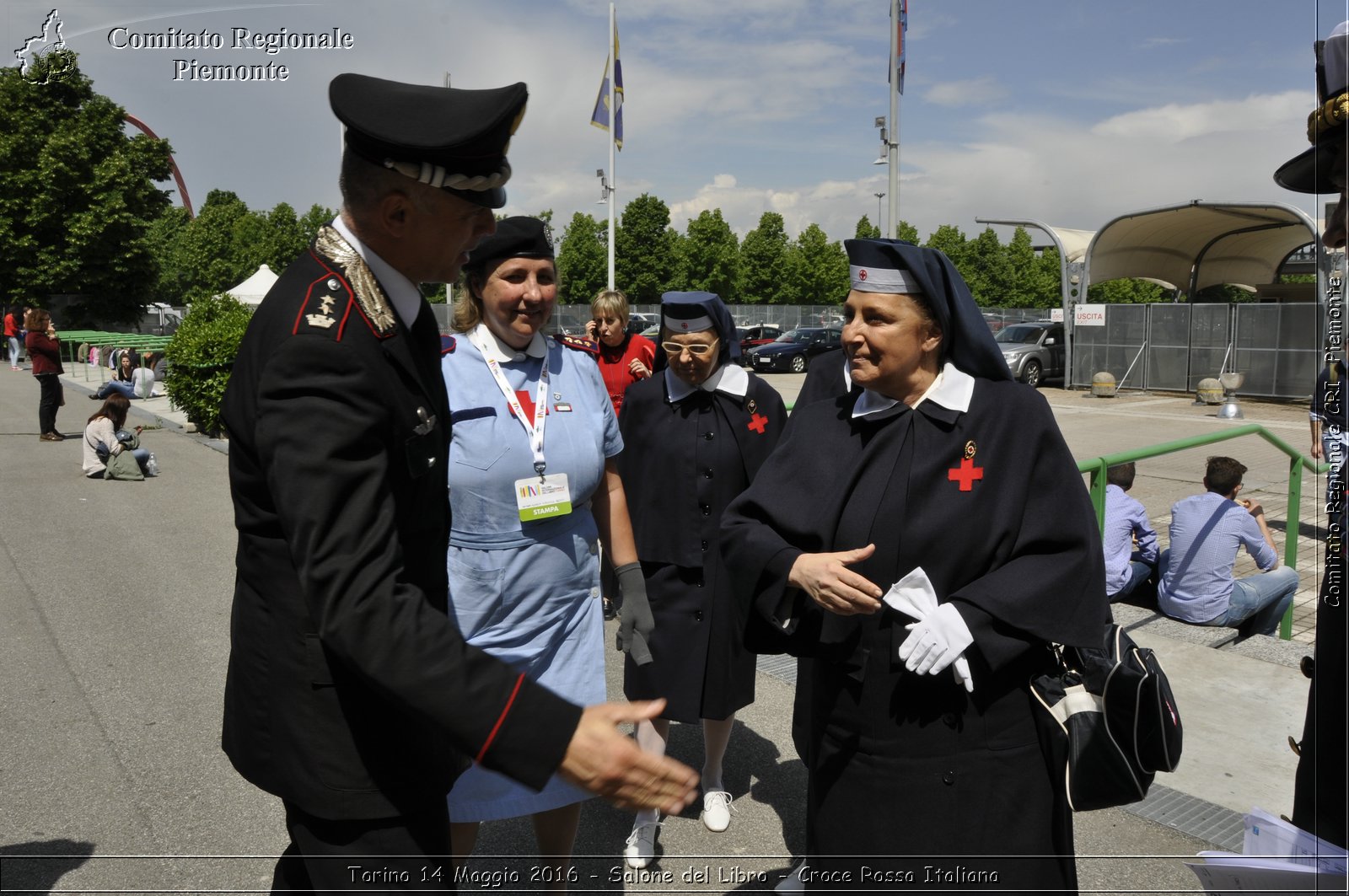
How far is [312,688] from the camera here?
1855 mm

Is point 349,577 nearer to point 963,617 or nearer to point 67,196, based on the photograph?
point 963,617

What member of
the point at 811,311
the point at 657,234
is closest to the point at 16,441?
the point at 657,234

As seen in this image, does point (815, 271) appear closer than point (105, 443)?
No

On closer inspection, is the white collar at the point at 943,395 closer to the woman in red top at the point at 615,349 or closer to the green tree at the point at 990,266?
the woman in red top at the point at 615,349

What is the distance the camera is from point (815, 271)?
6084 centimetres

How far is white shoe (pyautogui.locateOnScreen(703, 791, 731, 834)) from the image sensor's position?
13.1ft

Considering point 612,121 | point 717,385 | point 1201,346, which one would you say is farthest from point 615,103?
point 717,385

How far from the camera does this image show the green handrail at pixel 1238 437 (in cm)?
576

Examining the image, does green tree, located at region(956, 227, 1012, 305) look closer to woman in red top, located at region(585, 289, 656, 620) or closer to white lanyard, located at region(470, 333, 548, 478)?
woman in red top, located at region(585, 289, 656, 620)

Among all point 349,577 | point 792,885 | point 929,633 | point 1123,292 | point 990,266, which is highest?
point 990,266

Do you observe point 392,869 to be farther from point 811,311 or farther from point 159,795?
point 811,311

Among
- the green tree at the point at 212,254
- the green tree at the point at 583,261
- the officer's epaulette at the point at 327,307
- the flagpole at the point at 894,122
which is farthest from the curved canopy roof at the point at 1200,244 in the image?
the green tree at the point at 212,254

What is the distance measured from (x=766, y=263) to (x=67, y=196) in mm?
35370

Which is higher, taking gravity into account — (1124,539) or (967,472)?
(967,472)
